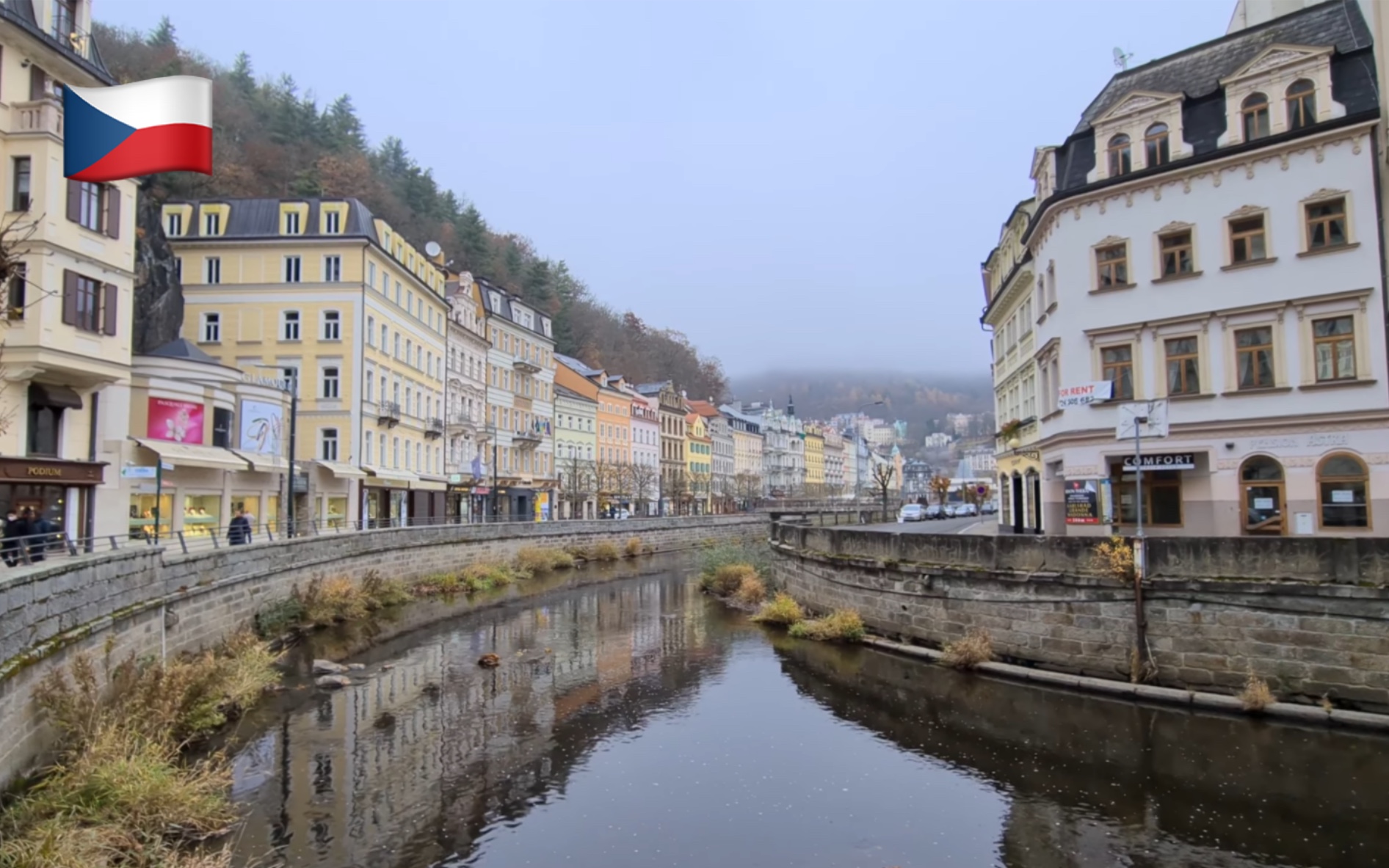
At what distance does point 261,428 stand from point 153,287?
31.9 ft

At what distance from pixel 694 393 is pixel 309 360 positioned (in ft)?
294

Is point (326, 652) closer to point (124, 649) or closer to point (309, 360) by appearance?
point (124, 649)

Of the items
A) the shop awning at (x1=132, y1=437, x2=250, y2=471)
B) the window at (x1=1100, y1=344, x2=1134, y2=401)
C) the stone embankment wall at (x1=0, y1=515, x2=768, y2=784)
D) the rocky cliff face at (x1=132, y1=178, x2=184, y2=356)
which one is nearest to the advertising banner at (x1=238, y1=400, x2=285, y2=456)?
the shop awning at (x1=132, y1=437, x2=250, y2=471)

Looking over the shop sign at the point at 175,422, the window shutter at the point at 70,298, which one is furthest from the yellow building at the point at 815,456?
the window shutter at the point at 70,298

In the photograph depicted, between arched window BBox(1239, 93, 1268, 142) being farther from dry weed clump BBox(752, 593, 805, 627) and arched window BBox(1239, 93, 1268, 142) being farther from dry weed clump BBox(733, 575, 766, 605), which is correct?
dry weed clump BBox(733, 575, 766, 605)

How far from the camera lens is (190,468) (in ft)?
108

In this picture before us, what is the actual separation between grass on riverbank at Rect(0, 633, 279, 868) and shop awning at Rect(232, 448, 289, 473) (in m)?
22.5

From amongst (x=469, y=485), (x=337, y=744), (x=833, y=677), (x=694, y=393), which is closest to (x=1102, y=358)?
(x=833, y=677)

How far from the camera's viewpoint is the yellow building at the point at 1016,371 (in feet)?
100

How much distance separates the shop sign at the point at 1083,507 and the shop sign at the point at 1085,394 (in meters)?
2.35

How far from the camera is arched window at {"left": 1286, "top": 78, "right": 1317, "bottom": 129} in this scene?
2133 cm

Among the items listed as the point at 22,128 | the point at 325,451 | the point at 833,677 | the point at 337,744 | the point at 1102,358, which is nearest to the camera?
the point at 337,744

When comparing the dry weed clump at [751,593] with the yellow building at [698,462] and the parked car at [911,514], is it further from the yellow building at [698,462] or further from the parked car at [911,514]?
the yellow building at [698,462]

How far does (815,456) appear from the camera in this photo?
155 m
